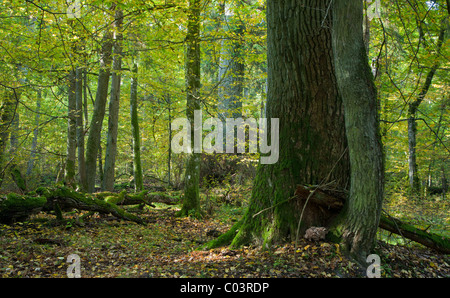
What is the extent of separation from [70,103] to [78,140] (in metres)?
1.88

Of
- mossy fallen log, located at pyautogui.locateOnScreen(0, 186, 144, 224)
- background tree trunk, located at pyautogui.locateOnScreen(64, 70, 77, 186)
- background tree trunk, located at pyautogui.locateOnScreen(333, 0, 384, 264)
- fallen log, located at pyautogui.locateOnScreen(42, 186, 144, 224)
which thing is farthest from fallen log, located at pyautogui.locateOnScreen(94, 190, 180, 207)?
background tree trunk, located at pyautogui.locateOnScreen(333, 0, 384, 264)

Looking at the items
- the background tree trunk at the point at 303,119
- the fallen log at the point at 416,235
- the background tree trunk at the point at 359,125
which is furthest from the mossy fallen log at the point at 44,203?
the fallen log at the point at 416,235

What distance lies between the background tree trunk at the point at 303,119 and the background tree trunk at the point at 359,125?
1.45ft

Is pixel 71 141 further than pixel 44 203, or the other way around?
pixel 71 141

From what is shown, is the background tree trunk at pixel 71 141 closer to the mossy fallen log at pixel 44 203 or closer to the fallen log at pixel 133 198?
the fallen log at pixel 133 198

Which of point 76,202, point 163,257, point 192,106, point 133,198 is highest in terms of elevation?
point 192,106

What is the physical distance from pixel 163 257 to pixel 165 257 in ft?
0.12

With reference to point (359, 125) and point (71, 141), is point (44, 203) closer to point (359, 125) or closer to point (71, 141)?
point (71, 141)

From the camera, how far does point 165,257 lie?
14.8 ft

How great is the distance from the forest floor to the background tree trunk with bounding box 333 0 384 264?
45cm

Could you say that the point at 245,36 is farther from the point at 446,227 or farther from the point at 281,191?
the point at 446,227

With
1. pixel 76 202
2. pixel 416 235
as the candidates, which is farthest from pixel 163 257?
pixel 416 235

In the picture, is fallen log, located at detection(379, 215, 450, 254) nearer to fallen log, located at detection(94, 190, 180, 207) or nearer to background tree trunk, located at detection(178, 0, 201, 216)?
background tree trunk, located at detection(178, 0, 201, 216)

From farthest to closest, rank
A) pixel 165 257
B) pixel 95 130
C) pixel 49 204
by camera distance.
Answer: pixel 95 130 < pixel 49 204 < pixel 165 257
